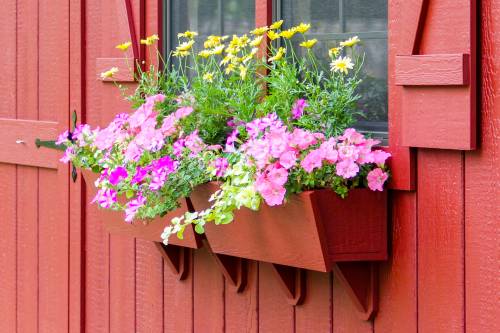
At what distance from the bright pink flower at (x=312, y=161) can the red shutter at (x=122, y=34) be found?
3.90 feet

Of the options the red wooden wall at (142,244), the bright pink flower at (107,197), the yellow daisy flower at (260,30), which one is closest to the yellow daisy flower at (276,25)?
the yellow daisy flower at (260,30)

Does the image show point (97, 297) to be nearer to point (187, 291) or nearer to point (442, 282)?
point (187, 291)

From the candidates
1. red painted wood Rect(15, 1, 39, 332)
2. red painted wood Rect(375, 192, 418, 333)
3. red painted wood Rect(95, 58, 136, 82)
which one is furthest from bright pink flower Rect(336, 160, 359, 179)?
red painted wood Rect(15, 1, 39, 332)

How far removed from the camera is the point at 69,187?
4422mm

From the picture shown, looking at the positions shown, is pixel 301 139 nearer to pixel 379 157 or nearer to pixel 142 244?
Answer: pixel 379 157

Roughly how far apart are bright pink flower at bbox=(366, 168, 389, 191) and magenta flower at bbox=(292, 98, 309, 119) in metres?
0.29

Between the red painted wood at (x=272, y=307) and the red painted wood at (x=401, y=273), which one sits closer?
the red painted wood at (x=401, y=273)

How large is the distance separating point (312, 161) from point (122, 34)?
1378mm

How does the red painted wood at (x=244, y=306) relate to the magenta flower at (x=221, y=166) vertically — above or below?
below

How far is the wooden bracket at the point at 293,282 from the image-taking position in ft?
10.8

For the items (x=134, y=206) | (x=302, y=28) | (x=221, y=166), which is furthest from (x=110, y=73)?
(x=302, y=28)

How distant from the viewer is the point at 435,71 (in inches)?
111

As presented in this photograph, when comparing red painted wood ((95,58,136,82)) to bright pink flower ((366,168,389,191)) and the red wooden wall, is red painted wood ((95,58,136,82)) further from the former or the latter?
bright pink flower ((366,168,389,191))

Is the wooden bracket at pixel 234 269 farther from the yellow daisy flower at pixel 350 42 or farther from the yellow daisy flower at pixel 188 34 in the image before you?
the yellow daisy flower at pixel 350 42
